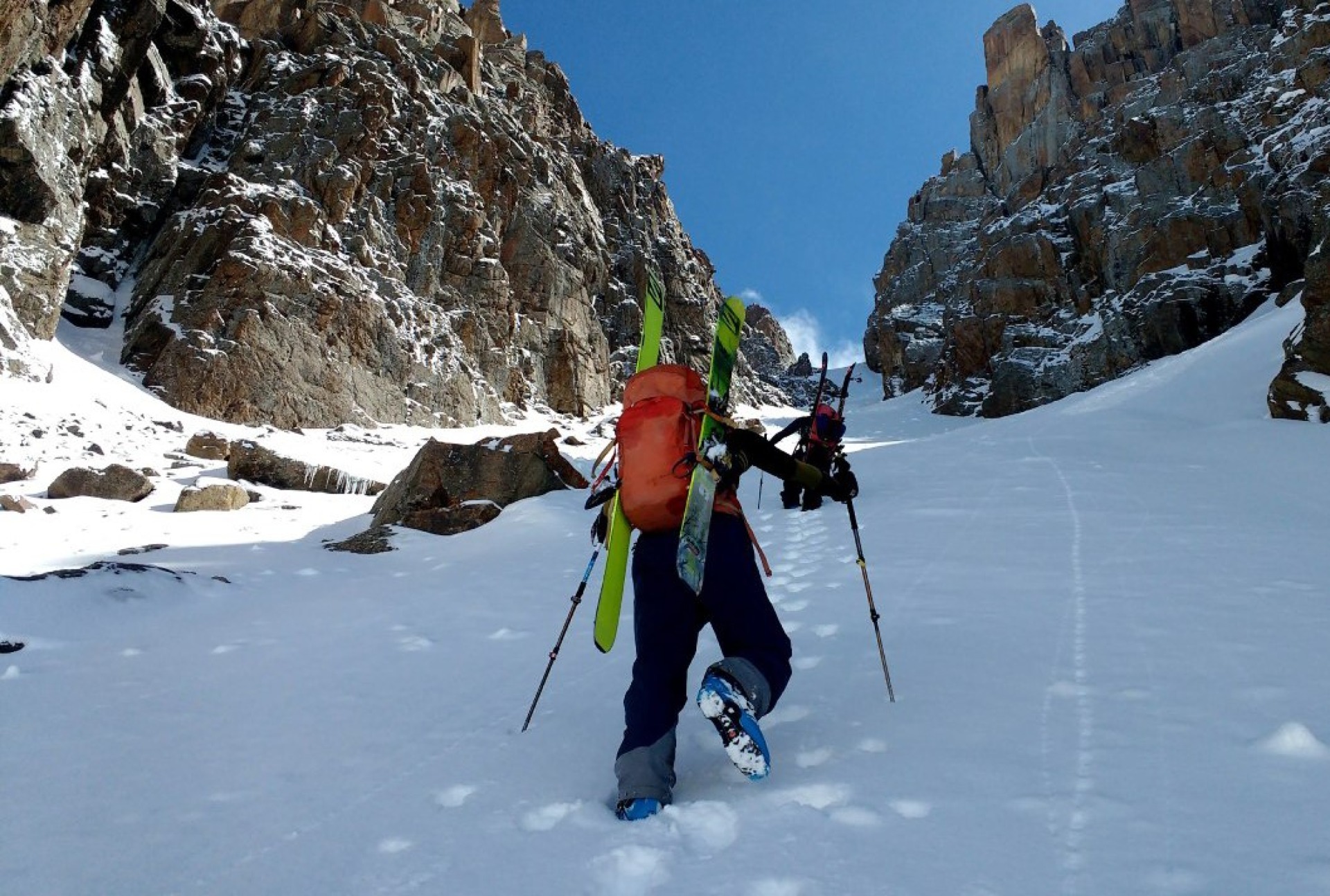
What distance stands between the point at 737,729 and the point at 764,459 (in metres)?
1.26

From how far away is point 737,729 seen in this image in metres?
2.52

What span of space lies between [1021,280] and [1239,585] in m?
57.3

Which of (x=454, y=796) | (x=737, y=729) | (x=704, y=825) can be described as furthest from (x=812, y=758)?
(x=454, y=796)

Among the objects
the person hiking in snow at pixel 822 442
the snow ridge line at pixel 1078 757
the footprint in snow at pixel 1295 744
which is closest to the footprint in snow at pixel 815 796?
the snow ridge line at pixel 1078 757

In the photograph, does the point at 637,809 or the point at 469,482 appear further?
the point at 469,482

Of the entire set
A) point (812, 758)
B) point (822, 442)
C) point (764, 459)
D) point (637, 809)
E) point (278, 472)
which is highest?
point (822, 442)

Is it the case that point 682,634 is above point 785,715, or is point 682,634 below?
above

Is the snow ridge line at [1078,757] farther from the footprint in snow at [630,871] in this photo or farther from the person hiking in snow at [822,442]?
the person hiking in snow at [822,442]

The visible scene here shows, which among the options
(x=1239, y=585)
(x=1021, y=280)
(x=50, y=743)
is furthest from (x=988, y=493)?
(x=1021, y=280)

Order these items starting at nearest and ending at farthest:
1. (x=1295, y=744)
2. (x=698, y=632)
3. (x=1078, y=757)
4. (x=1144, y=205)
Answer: (x=1295, y=744), (x=1078, y=757), (x=698, y=632), (x=1144, y=205)

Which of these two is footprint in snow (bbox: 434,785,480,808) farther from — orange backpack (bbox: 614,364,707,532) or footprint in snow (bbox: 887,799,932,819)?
footprint in snow (bbox: 887,799,932,819)

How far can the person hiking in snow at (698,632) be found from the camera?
2523mm

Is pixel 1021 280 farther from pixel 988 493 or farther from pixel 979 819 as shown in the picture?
pixel 979 819

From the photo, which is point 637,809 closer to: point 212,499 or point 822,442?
point 822,442
